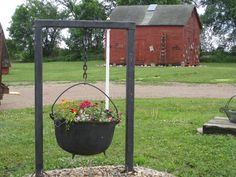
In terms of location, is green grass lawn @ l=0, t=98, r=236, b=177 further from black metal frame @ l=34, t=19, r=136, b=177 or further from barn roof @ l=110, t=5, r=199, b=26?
barn roof @ l=110, t=5, r=199, b=26

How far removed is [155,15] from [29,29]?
111ft

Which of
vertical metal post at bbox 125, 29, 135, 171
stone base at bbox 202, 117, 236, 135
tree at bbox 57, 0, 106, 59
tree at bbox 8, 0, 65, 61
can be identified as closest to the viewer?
vertical metal post at bbox 125, 29, 135, 171

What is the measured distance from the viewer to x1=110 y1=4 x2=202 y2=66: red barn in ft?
142

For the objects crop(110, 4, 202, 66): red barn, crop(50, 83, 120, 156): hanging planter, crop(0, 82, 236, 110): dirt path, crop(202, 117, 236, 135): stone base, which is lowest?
crop(0, 82, 236, 110): dirt path

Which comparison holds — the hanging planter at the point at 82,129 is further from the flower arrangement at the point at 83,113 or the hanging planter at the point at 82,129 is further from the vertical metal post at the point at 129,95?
the vertical metal post at the point at 129,95

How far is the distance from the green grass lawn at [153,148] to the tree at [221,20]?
5400 centimetres

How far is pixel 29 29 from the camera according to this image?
74.6 metres

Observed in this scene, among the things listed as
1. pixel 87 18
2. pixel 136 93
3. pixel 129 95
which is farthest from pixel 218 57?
pixel 129 95

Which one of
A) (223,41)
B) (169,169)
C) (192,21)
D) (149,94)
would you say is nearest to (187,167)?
(169,169)

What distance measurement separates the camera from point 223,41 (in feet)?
213

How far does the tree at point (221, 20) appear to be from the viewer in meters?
63.9

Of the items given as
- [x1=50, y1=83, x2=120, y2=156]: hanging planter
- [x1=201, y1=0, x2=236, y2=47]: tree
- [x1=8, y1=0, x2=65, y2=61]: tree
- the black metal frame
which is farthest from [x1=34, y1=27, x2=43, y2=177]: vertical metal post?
[x1=8, y1=0, x2=65, y2=61]: tree

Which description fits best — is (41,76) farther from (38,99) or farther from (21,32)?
(21,32)

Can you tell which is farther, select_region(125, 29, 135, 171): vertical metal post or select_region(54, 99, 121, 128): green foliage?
select_region(125, 29, 135, 171): vertical metal post
